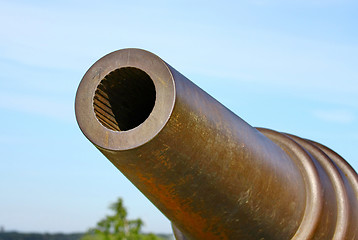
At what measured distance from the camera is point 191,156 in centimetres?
252

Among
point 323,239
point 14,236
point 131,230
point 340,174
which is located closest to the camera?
point 323,239

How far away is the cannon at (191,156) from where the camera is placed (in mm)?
2414

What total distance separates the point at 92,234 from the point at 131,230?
4.74 ft

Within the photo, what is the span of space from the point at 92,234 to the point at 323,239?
15.9m

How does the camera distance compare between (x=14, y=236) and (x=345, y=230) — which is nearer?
(x=345, y=230)

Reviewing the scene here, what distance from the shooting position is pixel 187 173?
2.56 meters

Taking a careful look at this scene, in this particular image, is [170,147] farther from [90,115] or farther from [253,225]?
[253,225]

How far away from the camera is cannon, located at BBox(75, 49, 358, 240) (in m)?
2.41

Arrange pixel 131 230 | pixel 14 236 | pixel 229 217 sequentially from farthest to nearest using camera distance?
pixel 14 236 < pixel 131 230 < pixel 229 217

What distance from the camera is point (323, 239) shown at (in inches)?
131

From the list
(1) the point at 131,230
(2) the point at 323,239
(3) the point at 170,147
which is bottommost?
(2) the point at 323,239

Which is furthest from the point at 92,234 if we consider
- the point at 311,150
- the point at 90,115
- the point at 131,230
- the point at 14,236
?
the point at 90,115

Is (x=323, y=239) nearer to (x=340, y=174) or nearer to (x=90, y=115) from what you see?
(x=340, y=174)

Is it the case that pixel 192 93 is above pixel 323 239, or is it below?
above
